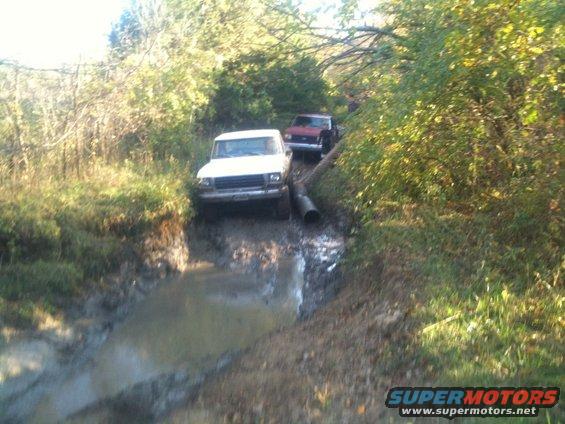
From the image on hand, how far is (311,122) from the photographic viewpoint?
23.8 meters

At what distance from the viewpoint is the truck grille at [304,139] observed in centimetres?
2256

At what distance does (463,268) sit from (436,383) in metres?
2.97

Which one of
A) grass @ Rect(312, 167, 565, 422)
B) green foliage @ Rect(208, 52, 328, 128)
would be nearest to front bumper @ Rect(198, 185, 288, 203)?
grass @ Rect(312, 167, 565, 422)

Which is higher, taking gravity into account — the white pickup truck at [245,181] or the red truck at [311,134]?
the white pickup truck at [245,181]

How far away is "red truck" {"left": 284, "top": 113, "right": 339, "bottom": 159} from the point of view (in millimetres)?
22609

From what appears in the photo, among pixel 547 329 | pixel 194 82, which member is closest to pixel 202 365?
pixel 547 329

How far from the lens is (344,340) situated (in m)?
7.11

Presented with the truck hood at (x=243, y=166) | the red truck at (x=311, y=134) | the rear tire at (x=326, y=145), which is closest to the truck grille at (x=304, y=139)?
the red truck at (x=311, y=134)

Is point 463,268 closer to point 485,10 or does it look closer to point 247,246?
point 485,10

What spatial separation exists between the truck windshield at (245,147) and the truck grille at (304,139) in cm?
731

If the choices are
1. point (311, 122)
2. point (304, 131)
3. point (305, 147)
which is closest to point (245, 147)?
point (305, 147)

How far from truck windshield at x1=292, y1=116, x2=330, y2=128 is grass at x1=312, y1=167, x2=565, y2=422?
1285 cm

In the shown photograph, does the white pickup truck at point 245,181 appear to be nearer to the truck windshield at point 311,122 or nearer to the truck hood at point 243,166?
the truck hood at point 243,166

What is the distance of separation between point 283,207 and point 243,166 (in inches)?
45.4
